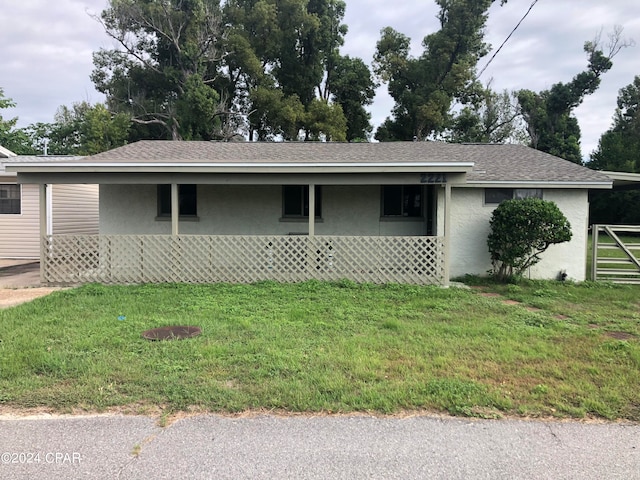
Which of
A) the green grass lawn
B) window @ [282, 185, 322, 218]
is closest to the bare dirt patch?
Answer: the green grass lawn

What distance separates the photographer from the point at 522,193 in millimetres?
10359

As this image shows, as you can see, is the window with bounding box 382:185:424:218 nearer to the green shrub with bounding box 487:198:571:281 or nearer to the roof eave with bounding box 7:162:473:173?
the green shrub with bounding box 487:198:571:281

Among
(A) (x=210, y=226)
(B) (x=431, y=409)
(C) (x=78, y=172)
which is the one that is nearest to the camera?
(B) (x=431, y=409)

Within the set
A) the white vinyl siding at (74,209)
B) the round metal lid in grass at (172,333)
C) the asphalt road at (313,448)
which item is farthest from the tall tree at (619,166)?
the white vinyl siding at (74,209)

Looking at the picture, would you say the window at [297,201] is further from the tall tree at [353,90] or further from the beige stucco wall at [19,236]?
the tall tree at [353,90]

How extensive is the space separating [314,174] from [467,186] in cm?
372

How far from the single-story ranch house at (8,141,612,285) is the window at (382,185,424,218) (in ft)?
0.09

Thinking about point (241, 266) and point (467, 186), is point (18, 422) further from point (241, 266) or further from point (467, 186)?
point (467, 186)

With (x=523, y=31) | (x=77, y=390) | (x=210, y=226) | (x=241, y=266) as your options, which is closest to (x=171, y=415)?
(x=77, y=390)

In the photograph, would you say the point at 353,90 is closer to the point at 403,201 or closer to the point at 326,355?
the point at 403,201

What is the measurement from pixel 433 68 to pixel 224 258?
75.8ft

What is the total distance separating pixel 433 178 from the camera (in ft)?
29.5

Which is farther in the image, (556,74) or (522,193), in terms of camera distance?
(556,74)

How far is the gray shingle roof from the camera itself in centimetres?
934
